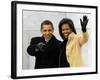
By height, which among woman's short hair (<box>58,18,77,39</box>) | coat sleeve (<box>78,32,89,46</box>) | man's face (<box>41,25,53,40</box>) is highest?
woman's short hair (<box>58,18,77,39</box>)

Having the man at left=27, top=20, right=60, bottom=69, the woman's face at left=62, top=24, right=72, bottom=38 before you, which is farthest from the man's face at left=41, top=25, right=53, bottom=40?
the woman's face at left=62, top=24, right=72, bottom=38

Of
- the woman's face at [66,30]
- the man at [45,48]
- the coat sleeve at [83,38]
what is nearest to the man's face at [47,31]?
the man at [45,48]

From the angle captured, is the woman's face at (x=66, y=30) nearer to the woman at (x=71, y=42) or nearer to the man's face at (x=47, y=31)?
the woman at (x=71, y=42)

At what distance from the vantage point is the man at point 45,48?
5.64ft

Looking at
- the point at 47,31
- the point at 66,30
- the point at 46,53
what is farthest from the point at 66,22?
the point at 46,53

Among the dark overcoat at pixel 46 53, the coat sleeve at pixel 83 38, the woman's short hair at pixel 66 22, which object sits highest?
the woman's short hair at pixel 66 22

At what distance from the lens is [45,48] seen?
1.75 m

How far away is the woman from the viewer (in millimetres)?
1804

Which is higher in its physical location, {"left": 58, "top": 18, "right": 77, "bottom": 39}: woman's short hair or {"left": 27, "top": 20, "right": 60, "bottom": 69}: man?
{"left": 58, "top": 18, "right": 77, "bottom": 39}: woman's short hair

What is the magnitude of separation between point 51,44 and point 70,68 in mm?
243

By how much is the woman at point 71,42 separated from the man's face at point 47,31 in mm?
83

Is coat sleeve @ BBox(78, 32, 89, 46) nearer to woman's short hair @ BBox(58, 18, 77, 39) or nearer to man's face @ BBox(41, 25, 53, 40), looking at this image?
woman's short hair @ BBox(58, 18, 77, 39)

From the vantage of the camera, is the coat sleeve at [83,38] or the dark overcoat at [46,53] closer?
the dark overcoat at [46,53]

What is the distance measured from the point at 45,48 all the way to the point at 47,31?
13 centimetres
